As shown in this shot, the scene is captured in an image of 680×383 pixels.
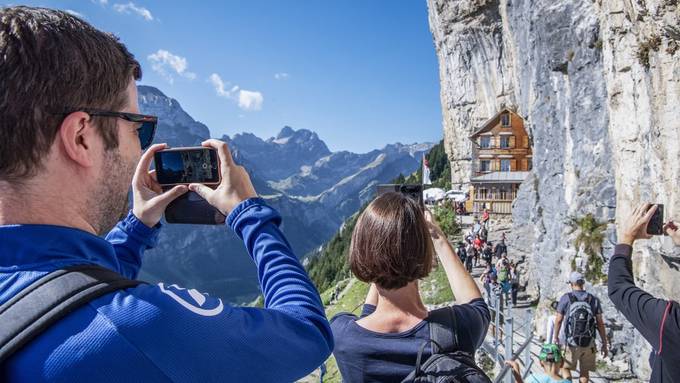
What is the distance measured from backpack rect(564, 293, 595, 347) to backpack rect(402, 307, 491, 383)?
6605 mm

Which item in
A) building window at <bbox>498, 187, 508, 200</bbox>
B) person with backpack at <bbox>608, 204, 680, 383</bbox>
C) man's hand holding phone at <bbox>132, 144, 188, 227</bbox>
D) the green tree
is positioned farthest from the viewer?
building window at <bbox>498, 187, 508, 200</bbox>

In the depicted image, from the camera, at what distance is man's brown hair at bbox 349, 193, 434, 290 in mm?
2449

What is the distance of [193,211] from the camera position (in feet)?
6.07

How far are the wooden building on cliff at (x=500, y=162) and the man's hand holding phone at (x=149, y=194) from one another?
40.3 m

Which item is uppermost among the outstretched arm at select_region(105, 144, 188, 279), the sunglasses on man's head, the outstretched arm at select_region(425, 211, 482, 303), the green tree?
the sunglasses on man's head

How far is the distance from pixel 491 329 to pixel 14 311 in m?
14.8

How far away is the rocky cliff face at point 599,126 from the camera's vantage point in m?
8.76

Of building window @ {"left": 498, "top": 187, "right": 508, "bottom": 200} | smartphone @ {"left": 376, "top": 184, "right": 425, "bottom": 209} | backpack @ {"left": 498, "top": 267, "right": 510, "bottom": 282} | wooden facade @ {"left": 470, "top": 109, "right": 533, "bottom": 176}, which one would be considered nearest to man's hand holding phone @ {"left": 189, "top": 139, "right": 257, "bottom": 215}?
smartphone @ {"left": 376, "top": 184, "right": 425, "bottom": 209}

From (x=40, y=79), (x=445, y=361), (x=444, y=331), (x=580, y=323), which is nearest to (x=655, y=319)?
(x=444, y=331)

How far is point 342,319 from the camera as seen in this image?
8.64 ft

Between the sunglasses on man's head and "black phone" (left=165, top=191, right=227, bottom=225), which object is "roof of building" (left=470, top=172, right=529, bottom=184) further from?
the sunglasses on man's head

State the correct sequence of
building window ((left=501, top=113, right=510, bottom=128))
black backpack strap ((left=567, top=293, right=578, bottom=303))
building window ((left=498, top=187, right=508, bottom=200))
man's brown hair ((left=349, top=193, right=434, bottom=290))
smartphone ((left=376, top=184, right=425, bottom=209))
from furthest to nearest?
1. building window ((left=501, top=113, right=510, bottom=128))
2. building window ((left=498, top=187, right=508, bottom=200))
3. black backpack strap ((left=567, top=293, right=578, bottom=303))
4. smartphone ((left=376, top=184, right=425, bottom=209))
5. man's brown hair ((left=349, top=193, right=434, bottom=290))

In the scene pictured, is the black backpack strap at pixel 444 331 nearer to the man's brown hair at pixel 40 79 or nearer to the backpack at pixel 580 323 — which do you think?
the man's brown hair at pixel 40 79

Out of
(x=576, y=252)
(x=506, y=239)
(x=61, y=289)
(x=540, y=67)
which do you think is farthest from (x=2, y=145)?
(x=506, y=239)
